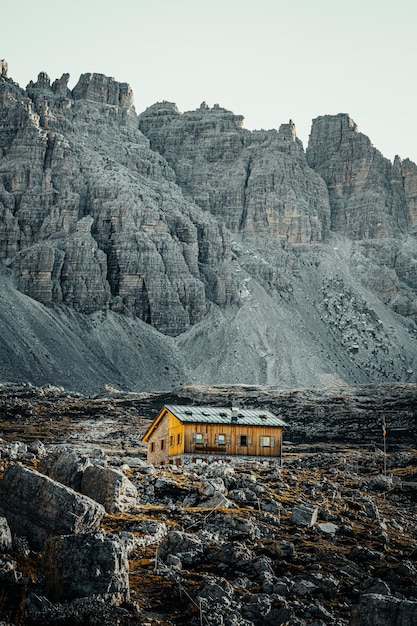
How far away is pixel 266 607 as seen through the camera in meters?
29.0

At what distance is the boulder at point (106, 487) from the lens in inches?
1465

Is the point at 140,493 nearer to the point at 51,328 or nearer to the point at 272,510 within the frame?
the point at 272,510

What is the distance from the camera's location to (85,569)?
89.7ft

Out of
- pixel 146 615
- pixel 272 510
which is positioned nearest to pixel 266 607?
pixel 146 615

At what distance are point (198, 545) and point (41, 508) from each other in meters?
5.78

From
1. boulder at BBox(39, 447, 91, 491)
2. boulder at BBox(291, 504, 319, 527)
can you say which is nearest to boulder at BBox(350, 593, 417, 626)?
boulder at BBox(291, 504, 319, 527)

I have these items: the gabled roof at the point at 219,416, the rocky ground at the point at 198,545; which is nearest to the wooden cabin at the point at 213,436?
the gabled roof at the point at 219,416

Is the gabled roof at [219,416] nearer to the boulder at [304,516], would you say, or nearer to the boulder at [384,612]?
the boulder at [304,516]

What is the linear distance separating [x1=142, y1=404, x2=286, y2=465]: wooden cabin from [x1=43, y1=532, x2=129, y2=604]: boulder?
36519mm

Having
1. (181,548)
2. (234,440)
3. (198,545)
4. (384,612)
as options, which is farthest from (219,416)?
(384,612)

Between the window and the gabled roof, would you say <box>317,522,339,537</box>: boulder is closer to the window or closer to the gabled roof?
the gabled roof

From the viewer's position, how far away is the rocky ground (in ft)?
89.6

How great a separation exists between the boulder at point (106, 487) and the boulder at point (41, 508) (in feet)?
15.5

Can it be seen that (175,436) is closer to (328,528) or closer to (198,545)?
(328,528)
